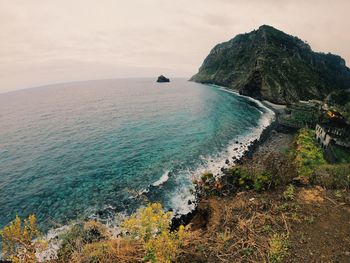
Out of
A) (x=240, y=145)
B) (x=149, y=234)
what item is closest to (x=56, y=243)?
(x=149, y=234)

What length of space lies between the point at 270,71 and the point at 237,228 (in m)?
114

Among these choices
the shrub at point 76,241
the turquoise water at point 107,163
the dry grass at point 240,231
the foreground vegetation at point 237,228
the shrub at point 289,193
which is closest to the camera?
the foreground vegetation at point 237,228

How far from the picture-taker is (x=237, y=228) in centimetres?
1155

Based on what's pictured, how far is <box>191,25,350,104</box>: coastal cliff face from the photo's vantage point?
101500 millimetres

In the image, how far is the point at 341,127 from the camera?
4522 cm

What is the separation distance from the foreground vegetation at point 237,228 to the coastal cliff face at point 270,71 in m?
84.2

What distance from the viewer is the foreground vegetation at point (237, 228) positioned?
27.7 ft

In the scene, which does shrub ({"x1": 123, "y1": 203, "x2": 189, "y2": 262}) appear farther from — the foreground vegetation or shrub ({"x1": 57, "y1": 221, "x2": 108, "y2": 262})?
shrub ({"x1": 57, "y1": 221, "x2": 108, "y2": 262})

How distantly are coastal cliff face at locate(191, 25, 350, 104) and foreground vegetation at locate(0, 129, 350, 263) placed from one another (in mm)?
84177

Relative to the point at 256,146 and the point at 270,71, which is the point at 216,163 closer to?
the point at 256,146

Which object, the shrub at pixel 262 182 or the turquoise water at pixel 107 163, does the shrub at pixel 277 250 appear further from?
the turquoise water at pixel 107 163

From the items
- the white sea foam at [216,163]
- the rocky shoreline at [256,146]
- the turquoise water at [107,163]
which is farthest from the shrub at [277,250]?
the turquoise water at [107,163]

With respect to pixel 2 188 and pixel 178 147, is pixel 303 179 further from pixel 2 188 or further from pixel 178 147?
pixel 2 188

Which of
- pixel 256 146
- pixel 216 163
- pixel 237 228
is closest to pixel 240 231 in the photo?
pixel 237 228
